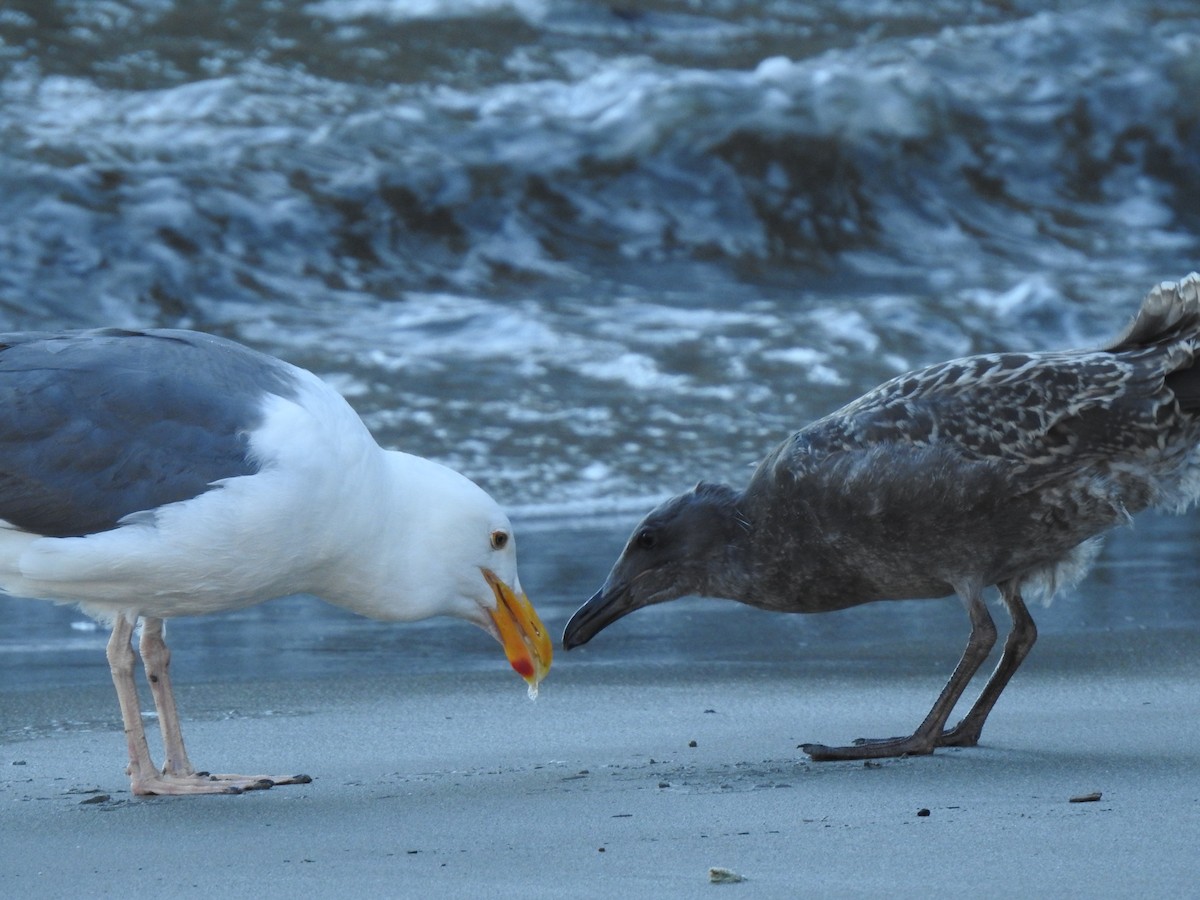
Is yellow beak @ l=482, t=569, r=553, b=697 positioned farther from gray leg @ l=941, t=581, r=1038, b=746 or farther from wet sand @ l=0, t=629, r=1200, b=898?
gray leg @ l=941, t=581, r=1038, b=746

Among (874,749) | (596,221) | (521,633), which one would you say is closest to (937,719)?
(874,749)

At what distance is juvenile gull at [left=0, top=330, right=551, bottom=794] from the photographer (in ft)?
14.1

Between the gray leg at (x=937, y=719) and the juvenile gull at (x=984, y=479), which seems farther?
the juvenile gull at (x=984, y=479)

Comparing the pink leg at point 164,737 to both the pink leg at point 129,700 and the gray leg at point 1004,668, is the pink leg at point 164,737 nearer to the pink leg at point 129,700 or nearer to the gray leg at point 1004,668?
the pink leg at point 129,700

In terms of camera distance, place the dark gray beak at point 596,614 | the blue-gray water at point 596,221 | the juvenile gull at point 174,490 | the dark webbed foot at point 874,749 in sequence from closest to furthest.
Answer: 1. the juvenile gull at point 174,490
2. the dark webbed foot at point 874,749
3. the dark gray beak at point 596,614
4. the blue-gray water at point 596,221

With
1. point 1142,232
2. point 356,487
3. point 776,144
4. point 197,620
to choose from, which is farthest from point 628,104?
point 356,487

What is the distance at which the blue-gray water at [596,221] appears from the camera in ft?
28.1

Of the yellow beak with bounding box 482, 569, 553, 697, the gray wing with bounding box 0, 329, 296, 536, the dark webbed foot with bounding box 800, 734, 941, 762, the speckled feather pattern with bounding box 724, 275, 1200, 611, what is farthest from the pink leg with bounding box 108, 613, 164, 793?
the speckled feather pattern with bounding box 724, 275, 1200, 611

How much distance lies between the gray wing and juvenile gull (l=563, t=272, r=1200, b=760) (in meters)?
1.58

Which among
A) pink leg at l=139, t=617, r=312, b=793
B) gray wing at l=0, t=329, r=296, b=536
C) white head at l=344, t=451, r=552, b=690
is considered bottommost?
pink leg at l=139, t=617, r=312, b=793

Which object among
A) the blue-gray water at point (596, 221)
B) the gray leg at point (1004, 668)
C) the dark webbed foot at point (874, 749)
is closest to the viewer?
the dark webbed foot at point (874, 749)

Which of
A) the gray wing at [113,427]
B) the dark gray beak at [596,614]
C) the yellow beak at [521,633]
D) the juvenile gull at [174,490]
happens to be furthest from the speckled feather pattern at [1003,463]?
the gray wing at [113,427]

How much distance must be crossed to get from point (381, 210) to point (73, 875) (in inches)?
493

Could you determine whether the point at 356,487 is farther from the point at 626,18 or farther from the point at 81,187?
the point at 626,18
